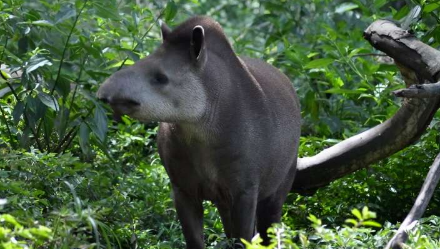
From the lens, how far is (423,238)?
4949 millimetres

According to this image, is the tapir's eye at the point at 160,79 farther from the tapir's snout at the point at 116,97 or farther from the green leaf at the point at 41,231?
the green leaf at the point at 41,231

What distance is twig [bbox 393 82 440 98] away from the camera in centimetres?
496

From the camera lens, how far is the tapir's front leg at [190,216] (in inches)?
230

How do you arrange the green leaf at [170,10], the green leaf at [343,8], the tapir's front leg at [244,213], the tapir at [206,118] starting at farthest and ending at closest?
the green leaf at [343,8]
the green leaf at [170,10]
the tapir's front leg at [244,213]
the tapir at [206,118]

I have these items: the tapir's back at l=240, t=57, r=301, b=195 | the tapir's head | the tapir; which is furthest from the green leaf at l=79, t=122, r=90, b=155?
the tapir's head

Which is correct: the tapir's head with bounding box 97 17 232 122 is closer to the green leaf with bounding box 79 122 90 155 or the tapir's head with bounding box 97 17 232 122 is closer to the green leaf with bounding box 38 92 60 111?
the green leaf with bounding box 38 92 60 111

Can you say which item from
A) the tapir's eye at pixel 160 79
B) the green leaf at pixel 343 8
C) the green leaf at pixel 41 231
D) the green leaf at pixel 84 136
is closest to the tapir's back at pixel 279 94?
the tapir's eye at pixel 160 79

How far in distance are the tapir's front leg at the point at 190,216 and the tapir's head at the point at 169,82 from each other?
59cm

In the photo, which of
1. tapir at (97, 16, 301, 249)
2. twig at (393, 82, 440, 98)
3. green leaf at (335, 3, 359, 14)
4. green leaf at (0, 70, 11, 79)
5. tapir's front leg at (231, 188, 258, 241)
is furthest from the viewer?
green leaf at (335, 3, 359, 14)

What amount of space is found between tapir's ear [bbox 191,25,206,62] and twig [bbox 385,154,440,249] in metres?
1.42

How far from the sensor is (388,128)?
21.7 feet

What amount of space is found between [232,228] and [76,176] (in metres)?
1.10

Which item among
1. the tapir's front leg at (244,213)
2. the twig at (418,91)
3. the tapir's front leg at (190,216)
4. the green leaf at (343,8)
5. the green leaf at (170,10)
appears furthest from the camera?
the green leaf at (343,8)

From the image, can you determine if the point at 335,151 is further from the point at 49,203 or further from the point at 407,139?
the point at 49,203
